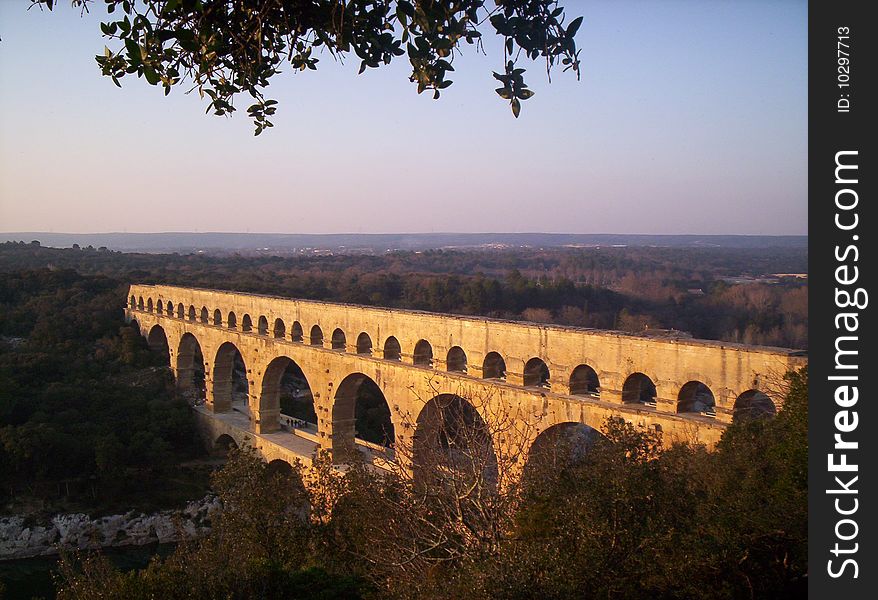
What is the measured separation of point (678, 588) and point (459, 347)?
8.46 meters

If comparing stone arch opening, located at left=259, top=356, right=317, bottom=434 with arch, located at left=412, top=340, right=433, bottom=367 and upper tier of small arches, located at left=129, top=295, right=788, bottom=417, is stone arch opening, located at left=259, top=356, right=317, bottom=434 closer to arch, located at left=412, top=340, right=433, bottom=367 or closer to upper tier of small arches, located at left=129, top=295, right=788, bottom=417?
upper tier of small arches, located at left=129, top=295, right=788, bottom=417

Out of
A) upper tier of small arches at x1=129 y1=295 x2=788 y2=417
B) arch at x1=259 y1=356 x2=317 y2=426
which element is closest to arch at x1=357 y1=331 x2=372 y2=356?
upper tier of small arches at x1=129 y1=295 x2=788 y2=417

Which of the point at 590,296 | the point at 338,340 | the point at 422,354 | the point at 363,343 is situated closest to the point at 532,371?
the point at 422,354

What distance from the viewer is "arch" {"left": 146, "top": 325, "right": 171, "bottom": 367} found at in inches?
1214

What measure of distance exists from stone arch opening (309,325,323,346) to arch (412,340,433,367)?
4.49 metres

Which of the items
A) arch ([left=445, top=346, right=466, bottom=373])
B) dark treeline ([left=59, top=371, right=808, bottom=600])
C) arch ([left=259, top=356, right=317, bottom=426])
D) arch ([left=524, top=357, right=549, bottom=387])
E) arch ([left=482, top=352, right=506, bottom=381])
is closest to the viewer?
dark treeline ([left=59, top=371, right=808, bottom=600])

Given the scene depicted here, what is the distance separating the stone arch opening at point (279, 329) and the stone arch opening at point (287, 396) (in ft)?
2.57

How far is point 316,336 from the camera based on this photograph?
1973 cm

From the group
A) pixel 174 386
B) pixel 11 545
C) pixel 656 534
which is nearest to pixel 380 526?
pixel 656 534

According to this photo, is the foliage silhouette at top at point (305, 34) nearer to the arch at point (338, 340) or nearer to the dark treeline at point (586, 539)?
the dark treeline at point (586, 539)

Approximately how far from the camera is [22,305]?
34844 mm

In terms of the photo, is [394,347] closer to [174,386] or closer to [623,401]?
[623,401]

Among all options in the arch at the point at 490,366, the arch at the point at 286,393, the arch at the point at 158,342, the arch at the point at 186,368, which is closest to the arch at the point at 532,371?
the arch at the point at 490,366

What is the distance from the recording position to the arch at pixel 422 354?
1576 centimetres
